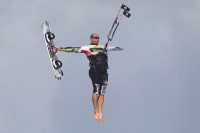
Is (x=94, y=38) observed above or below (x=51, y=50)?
above

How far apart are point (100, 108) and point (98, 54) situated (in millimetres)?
2948

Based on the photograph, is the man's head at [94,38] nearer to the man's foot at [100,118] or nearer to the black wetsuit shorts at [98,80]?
the black wetsuit shorts at [98,80]

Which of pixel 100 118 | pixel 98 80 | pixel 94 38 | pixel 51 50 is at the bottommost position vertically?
pixel 100 118

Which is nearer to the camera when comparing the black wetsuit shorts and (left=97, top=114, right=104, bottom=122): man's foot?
(left=97, top=114, right=104, bottom=122): man's foot

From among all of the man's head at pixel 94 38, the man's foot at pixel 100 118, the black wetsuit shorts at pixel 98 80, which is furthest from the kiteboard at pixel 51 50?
the man's foot at pixel 100 118

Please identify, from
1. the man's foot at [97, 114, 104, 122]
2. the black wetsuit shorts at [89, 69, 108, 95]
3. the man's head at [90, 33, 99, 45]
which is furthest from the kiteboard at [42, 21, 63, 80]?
the man's foot at [97, 114, 104, 122]

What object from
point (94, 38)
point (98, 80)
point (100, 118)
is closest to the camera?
point (100, 118)

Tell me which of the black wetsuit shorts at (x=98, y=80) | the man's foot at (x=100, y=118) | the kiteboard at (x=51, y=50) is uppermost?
the kiteboard at (x=51, y=50)

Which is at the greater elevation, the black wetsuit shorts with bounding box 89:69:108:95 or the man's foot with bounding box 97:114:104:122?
the black wetsuit shorts with bounding box 89:69:108:95

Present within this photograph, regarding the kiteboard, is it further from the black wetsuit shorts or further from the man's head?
the man's head

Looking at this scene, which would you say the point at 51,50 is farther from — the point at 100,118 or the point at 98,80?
the point at 100,118

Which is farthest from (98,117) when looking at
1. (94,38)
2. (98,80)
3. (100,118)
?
(94,38)

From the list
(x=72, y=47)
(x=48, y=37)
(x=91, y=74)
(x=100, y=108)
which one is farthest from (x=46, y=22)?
(x=100, y=108)

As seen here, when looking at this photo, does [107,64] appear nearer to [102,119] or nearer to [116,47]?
[116,47]
